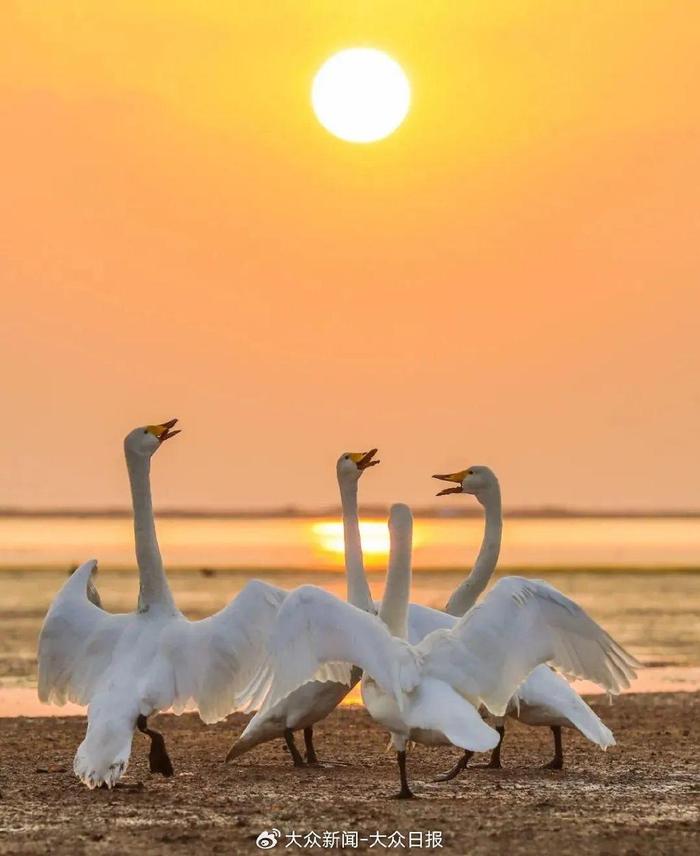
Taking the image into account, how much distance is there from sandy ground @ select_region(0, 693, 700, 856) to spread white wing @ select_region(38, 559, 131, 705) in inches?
25.5

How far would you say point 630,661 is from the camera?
13.7 meters

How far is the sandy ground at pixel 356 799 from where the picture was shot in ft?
34.2

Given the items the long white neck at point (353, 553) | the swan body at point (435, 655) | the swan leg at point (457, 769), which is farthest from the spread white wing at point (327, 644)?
the long white neck at point (353, 553)

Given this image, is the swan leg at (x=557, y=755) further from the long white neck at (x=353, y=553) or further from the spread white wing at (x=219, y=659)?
the spread white wing at (x=219, y=659)

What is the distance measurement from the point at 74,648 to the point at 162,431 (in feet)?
7.09

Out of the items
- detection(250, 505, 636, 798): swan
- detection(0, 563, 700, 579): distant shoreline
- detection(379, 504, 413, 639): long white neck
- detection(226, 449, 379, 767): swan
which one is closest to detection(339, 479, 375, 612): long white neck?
detection(226, 449, 379, 767): swan

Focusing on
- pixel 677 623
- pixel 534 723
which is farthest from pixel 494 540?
pixel 677 623

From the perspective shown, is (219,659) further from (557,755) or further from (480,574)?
(480,574)

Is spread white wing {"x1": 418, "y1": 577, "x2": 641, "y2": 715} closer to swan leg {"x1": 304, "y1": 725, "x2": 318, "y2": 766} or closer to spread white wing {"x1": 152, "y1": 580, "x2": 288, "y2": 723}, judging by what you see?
spread white wing {"x1": 152, "y1": 580, "x2": 288, "y2": 723}

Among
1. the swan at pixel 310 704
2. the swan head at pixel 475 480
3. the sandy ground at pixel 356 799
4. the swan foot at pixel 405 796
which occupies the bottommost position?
the sandy ground at pixel 356 799

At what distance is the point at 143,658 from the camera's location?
1316 centimetres

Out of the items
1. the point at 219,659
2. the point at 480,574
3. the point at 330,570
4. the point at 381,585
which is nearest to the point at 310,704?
the point at 219,659

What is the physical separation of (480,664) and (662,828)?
6.45 feet

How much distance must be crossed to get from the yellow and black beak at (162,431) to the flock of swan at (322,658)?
2 centimetres
